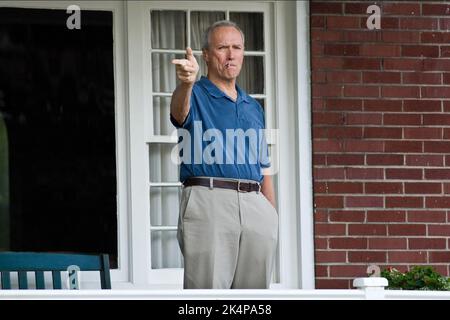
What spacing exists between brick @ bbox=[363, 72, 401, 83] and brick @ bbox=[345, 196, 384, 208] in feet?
2.48

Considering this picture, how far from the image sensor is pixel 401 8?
840 cm

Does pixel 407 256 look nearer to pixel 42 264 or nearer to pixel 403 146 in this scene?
pixel 403 146

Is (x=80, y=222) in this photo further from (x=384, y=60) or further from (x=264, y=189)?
(x=384, y=60)

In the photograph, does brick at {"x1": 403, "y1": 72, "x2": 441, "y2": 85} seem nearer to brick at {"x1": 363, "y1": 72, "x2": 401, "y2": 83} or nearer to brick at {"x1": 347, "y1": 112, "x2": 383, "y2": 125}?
brick at {"x1": 363, "y1": 72, "x2": 401, "y2": 83}

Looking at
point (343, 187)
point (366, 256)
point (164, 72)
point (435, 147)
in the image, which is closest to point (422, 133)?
point (435, 147)

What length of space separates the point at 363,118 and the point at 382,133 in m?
0.16

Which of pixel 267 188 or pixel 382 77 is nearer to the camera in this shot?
pixel 267 188

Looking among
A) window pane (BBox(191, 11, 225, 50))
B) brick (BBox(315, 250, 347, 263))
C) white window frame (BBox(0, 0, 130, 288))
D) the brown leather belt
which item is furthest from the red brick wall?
white window frame (BBox(0, 0, 130, 288))

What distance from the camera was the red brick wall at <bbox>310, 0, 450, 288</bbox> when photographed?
8211 millimetres

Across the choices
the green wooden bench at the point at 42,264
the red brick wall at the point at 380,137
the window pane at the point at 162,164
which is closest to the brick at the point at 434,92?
the red brick wall at the point at 380,137

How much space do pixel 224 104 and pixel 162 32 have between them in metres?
1.11

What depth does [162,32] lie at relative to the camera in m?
8.32

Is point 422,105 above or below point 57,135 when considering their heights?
above
